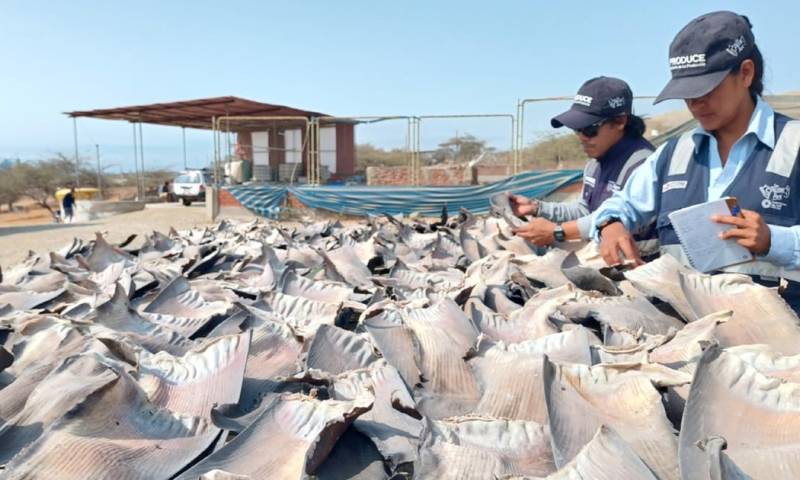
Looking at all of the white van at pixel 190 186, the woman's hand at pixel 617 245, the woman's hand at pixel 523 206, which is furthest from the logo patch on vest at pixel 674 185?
the white van at pixel 190 186

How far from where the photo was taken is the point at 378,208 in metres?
10.5

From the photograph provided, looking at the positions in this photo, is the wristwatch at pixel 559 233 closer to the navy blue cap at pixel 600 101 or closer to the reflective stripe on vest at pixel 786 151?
the navy blue cap at pixel 600 101

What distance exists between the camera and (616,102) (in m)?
2.43

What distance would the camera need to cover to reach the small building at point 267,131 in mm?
16438

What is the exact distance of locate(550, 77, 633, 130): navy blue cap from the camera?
2.43 meters

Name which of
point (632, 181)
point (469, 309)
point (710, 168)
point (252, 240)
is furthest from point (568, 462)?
point (252, 240)

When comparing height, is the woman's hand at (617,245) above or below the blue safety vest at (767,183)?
below

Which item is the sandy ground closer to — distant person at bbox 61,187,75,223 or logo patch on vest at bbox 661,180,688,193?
distant person at bbox 61,187,75,223

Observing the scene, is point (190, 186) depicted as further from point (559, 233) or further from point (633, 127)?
point (559, 233)

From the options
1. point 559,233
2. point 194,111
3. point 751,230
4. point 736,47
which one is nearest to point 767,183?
point 751,230

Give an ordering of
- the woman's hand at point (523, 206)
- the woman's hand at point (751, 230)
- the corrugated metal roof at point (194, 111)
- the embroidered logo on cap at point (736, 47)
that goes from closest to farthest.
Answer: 1. the woman's hand at point (751, 230)
2. the embroidered logo on cap at point (736, 47)
3. the woman's hand at point (523, 206)
4. the corrugated metal roof at point (194, 111)

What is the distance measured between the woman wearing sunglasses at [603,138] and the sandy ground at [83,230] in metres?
7.67

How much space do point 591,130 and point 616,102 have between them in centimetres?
15

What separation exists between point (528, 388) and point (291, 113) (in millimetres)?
16982
